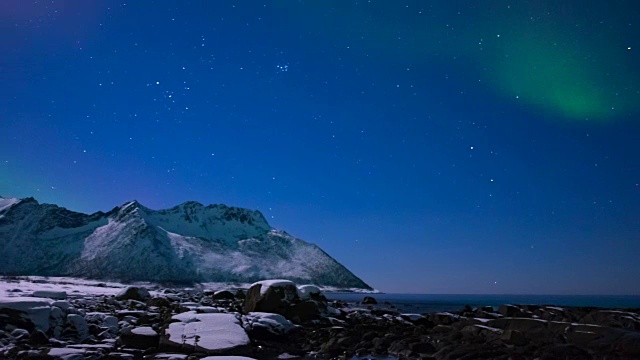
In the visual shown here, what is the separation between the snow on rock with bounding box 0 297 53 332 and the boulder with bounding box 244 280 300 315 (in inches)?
461

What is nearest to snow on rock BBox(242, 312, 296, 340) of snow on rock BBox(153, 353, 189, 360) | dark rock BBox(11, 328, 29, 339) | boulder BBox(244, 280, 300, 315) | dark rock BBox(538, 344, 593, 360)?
boulder BBox(244, 280, 300, 315)

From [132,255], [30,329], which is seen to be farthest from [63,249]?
[30,329]

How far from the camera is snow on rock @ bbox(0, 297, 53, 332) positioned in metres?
16.4

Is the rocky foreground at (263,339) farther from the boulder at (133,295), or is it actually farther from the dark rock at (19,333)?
the boulder at (133,295)

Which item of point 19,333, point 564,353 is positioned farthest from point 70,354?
point 564,353

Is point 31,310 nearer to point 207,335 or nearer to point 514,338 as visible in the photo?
point 207,335

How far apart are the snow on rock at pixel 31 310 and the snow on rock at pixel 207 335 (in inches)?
205

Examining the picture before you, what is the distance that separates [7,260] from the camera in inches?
6880

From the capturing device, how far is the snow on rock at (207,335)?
1471cm

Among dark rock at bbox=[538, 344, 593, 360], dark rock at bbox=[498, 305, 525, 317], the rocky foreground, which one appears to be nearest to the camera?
dark rock at bbox=[538, 344, 593, 360]

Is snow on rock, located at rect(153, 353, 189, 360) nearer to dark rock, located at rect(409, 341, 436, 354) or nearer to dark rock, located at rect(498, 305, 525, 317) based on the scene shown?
dark rock, located at rect(409, 341, 436, 354)

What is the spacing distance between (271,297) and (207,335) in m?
10.7

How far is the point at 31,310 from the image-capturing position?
1666 centimetres

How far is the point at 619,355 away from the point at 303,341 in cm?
1273
